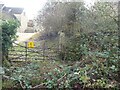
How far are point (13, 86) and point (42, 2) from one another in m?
3.07

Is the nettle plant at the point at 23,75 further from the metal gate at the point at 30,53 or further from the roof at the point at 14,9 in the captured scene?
the roof at the point at 14,9

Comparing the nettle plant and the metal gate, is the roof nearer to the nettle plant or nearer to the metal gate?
the metal gate

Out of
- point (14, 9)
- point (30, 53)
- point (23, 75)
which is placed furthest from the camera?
point (14, 9)

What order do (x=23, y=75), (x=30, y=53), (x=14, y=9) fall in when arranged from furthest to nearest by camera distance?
(x=14, y=9)
(x=30, y=53)
(x=23, y=75)

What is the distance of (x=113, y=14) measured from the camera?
215 inches

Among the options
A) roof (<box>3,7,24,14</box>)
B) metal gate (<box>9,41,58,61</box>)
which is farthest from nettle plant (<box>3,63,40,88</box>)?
roof (<box>3,7,24,14</box>)

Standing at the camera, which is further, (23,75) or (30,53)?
(30,53)

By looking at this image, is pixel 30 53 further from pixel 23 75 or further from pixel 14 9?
pixel 23 75

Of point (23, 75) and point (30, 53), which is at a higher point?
point (30, 53)

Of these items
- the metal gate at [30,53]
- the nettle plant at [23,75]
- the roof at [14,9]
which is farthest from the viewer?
the roof at [14,9]

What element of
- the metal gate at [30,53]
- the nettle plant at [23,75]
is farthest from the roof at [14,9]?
the nettle plant at [23,75]

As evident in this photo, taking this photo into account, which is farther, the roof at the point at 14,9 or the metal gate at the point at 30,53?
the roof at the point at 14,9

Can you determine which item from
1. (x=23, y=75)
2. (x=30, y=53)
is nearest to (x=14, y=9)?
(x=30, y=53)

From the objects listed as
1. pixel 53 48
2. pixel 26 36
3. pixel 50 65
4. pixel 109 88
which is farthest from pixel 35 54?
pixel 109 88
